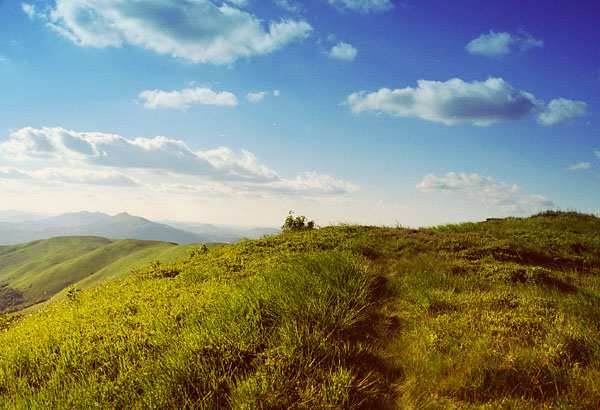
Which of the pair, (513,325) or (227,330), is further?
(513,325)

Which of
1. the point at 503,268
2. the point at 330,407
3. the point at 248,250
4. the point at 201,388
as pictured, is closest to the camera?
the point at 330,407

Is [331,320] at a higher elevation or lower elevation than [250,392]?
higher

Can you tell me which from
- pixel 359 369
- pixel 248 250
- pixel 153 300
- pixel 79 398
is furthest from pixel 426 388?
pixel 248 250

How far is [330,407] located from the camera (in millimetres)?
3152

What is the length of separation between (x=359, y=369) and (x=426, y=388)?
81 centimetres

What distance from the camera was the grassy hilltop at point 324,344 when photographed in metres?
3.45

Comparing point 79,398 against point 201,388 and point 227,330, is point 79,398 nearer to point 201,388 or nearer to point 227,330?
point 201,388

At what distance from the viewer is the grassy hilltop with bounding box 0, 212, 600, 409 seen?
11.3 feet

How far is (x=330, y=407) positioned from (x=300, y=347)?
86cm

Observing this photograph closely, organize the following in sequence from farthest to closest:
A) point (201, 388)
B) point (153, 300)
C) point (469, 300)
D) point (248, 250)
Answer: point (248, 250)
point (153, 300)
point (469, 300)
point (201, 388)

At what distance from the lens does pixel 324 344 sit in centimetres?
395

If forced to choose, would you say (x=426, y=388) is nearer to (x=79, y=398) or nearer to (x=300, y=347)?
(x=300, y=347)

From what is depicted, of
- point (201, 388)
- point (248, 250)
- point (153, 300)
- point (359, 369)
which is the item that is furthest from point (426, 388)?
point (248, 250)

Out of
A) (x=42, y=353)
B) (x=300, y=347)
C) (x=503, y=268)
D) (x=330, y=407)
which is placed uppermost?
(x=503, y=268)
